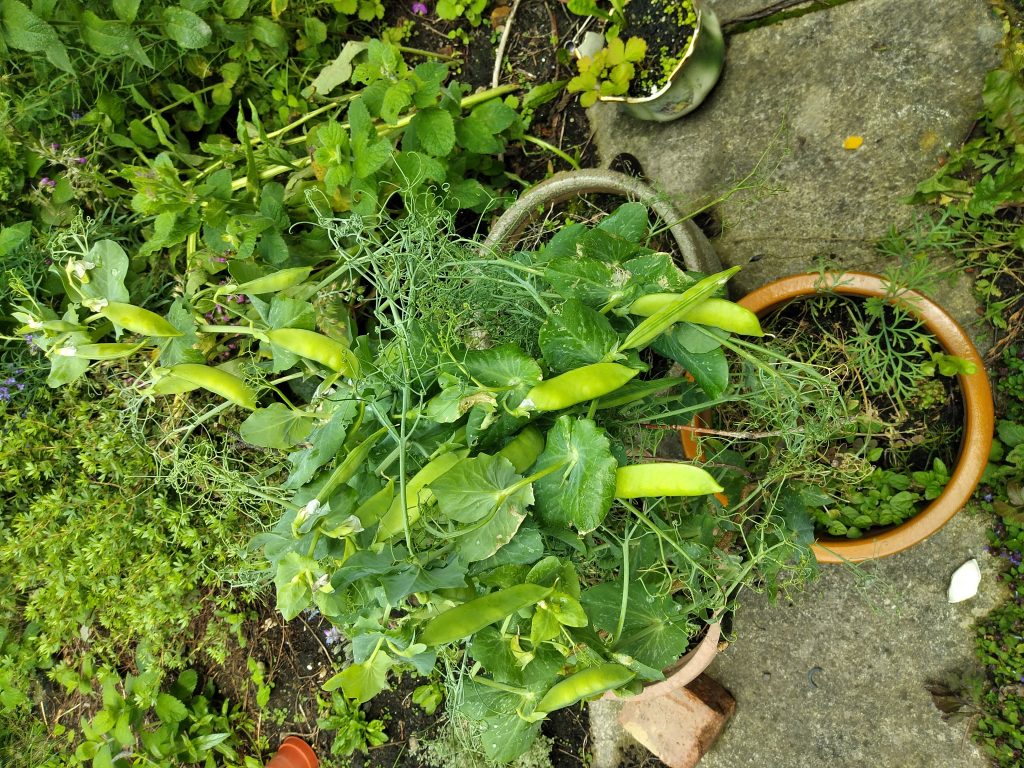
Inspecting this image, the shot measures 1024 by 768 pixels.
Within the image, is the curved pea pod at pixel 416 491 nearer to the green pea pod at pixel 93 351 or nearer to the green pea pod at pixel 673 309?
the green pea pod at pixel 673 309

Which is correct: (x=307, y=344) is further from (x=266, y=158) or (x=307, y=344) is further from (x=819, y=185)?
(x=819, y=185)

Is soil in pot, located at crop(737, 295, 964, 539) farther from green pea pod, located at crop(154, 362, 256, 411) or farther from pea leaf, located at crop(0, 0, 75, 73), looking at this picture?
pea leaf, located at crop(0, 0, 75, 73)

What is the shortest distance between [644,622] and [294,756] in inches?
56.3

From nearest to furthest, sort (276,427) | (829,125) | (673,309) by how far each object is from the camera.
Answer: (673,309)
(276,427)
(829,125)

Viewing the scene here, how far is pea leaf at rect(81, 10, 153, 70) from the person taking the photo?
1557 millimetres

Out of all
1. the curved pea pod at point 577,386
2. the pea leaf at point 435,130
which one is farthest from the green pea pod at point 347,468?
the pea leaf at point 435,130

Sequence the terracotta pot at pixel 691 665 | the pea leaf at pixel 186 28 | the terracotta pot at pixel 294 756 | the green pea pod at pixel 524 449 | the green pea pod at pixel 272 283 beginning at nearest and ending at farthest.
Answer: the green pea pod at pixel 524 449, the green pea pod at pixel 272 283, the terracotta pot at pixel 691 665, the pea leaf at pixel 186 28, the terracotta pot at pixel 294 756

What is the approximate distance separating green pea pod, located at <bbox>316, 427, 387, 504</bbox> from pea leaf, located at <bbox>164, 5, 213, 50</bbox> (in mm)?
1304

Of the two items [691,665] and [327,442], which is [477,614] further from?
[691,665]

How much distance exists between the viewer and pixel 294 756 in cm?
192

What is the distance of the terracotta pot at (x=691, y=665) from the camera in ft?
4.21

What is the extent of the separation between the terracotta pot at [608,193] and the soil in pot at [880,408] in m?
0.22

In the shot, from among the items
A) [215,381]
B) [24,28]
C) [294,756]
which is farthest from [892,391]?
[24,28]

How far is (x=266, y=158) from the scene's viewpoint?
5.54 ft
